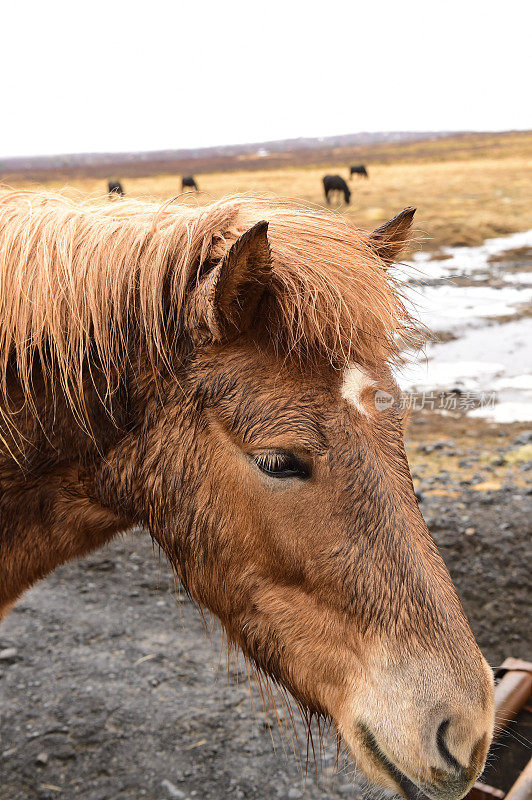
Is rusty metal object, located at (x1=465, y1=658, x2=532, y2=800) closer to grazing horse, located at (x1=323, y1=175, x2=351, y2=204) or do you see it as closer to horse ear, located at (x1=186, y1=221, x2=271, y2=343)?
horse ear, located at (x1=186, y1=221, x2=271, y2=343)

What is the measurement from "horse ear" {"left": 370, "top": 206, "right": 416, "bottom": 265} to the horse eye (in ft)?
2.60

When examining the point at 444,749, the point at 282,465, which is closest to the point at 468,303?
the point at 282,465

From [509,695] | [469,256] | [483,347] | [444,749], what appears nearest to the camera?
[444,749]

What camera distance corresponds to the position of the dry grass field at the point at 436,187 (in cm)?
2291

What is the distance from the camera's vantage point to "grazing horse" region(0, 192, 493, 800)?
1.67 meters

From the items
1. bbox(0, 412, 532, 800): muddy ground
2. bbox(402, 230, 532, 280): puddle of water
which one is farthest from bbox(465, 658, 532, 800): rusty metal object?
bbox(402, 230, 532, 280): puddle of water

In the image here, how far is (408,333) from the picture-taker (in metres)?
2.13

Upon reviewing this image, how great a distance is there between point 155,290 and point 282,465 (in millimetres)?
608

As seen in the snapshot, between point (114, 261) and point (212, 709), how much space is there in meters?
2.90

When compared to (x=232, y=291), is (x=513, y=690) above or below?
below

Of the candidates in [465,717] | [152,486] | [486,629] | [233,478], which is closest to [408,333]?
[233,478]

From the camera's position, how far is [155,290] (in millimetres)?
1854

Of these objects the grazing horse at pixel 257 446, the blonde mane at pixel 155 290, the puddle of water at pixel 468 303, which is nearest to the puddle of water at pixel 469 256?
the puddle of water at pixel 468 303

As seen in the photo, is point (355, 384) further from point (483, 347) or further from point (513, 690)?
point (483, 347)
